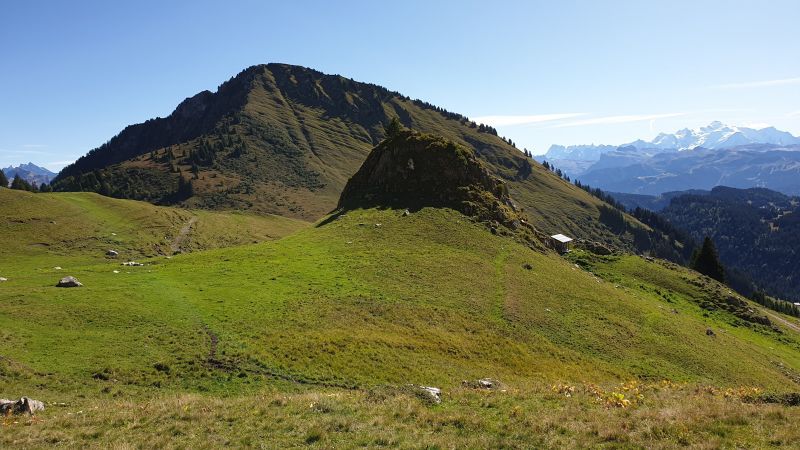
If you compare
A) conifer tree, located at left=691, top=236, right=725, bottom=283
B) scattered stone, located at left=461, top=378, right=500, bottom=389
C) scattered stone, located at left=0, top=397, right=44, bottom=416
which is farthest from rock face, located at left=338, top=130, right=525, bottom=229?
conifer tree, located at left=691, top=236, right=725, bottom=283

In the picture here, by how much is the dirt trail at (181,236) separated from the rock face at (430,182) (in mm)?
38552

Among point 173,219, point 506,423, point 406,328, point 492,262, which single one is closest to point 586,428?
point 506,423

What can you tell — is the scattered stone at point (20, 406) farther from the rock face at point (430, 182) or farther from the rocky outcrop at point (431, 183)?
the rock face at point (430, 182)

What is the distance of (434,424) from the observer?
63.9 feet

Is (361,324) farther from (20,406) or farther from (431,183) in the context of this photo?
(431,183)

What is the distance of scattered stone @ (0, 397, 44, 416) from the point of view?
21.4 meters

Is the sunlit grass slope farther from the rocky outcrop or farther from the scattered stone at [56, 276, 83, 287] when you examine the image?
the rocky outcrop

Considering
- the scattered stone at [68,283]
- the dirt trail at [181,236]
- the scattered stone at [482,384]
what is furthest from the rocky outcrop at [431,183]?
the scattered stone at [482,384]

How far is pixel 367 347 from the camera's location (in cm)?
3516

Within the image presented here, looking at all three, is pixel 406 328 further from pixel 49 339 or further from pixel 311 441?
pixel 49 339

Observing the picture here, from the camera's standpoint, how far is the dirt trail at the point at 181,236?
99662 mm

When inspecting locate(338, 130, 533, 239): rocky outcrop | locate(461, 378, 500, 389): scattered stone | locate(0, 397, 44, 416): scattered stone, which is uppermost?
locate(338, 130, 533, 239): rocky outcrop

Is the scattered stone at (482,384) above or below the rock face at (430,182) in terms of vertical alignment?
below

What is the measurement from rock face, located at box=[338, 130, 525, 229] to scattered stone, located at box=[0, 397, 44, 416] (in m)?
63.2
